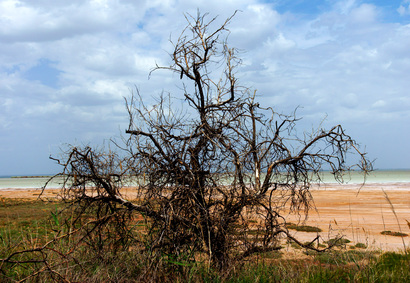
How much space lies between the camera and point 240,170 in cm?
568

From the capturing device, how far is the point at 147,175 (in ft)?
18.2

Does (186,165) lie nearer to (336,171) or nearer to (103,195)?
(103,195)

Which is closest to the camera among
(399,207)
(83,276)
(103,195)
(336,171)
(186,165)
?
(83,276)

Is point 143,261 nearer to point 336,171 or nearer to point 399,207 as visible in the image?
point 336,171

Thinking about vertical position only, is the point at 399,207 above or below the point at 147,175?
below

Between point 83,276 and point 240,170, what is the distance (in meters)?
2.61

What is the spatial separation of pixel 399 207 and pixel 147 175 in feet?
77.7

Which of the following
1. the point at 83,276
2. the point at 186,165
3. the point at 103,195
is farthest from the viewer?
the point at 103,195

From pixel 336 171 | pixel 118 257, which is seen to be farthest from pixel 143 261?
pixel 336 171

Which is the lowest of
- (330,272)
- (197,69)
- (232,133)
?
(330,272)

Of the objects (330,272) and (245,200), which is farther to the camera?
(330,272)

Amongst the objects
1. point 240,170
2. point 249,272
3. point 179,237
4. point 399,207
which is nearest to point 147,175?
point 179,237

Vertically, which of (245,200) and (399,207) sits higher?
(245,200)

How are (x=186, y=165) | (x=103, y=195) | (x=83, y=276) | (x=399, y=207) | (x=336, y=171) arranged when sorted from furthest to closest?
(x=399, y=207), (x=336, y=171), (x=103, y=195), (x=186, y=165), (x=83, y=276)
